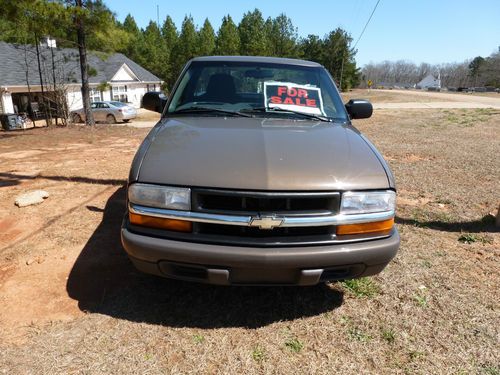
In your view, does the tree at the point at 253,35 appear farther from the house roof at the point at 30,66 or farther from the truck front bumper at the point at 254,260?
the truck front bumper at the point at 254,260

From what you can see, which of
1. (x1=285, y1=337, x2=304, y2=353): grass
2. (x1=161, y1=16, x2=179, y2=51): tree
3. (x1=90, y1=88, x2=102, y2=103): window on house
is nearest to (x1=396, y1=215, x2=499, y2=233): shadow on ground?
(x1=285, y1=337, x2=304, y2=353): grass

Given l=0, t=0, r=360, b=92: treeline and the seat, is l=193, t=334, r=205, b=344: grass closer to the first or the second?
the seat

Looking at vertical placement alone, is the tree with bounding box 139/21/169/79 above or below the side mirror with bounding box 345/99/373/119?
above

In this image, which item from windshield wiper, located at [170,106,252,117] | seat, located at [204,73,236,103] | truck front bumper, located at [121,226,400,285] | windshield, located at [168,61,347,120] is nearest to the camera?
truck front bumper, located at [121,226,400,285]

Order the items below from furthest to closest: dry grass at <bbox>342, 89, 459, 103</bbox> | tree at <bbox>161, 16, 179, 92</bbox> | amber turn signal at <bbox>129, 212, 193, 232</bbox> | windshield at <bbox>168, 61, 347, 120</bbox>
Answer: tree at <bbox>161, 16, 179, 92</bbox>
dry grass at <bbox>342, 89, 459, 103</bbox>
windshield at <bbox>168, 61, 347, 120</bbox>
amber turn signal at <bbox>129, 212, 193, 232</bbox>

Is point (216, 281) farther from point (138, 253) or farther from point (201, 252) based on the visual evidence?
point (138, 253)

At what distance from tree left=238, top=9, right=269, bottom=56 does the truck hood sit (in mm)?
45712

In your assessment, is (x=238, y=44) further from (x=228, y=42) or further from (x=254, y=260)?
(x=254, y=260)

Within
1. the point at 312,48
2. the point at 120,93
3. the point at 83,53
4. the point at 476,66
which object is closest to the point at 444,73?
the point at 476,66

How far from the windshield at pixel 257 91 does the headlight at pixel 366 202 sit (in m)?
1.21

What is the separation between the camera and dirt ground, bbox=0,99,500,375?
2324mm

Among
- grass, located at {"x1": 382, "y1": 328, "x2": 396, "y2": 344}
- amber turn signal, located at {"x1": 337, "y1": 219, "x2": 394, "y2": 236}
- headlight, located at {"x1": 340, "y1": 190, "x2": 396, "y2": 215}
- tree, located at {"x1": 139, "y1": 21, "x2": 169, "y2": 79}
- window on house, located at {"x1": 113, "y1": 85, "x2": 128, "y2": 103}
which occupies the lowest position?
grass, located at {"x1": 382, "y1": 328, "x2": 396, "y2": 344}

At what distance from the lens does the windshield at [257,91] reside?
3443mm

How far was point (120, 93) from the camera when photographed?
122 ft
